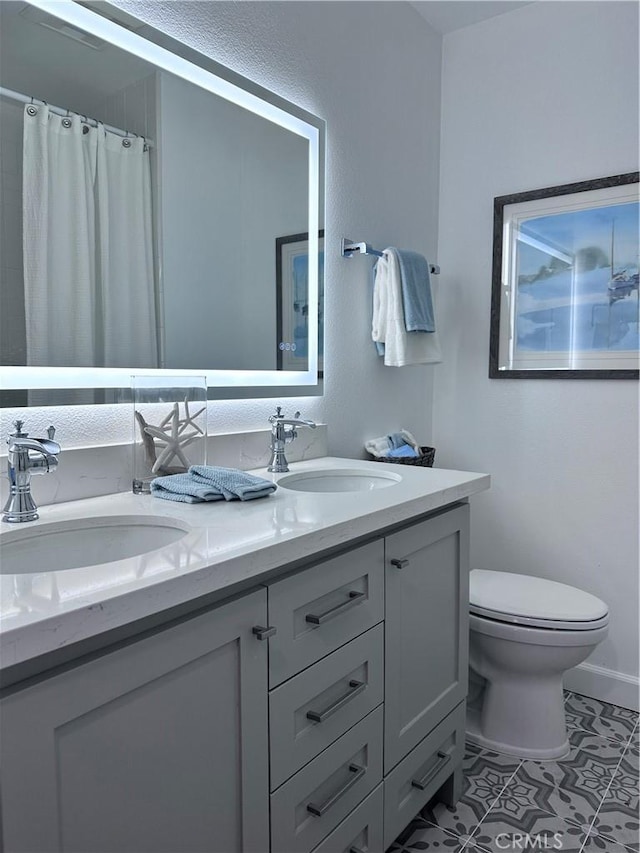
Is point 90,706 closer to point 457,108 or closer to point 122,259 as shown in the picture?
point 122,259

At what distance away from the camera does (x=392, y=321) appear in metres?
1.97

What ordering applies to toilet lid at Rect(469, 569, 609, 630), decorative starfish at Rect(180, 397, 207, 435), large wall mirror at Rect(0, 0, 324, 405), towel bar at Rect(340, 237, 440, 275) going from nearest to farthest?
large wall mirror at Rect(0, 0, 324, 405)
decorative starfish at Rect(180, 397, 207, 435)
toilet lid at Rect(469, 569, 609, 630)
towel bar at Rect(340, 237, 440, 275)

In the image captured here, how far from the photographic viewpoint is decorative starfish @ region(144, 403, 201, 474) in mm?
1306

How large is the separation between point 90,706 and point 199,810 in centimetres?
28

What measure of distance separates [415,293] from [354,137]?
0.54 m

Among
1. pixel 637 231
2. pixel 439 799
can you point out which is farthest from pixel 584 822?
pixel 637 231

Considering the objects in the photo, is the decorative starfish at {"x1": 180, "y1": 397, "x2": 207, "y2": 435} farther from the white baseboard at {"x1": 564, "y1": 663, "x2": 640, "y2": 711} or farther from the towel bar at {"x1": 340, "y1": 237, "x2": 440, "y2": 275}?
the white baseboard at {"x1": 564, "y1": 663, "x2": 640, "y2": 711}

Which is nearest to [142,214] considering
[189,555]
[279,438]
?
[279,438]

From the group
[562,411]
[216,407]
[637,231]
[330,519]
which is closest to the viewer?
[330,519]

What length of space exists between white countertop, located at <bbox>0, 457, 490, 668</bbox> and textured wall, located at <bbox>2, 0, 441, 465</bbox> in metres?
0.37

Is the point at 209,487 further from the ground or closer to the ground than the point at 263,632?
further from the ground

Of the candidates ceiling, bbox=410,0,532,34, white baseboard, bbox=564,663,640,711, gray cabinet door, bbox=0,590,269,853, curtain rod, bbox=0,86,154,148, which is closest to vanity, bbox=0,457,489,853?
gray cabinet door, bbox=0,590,269,853

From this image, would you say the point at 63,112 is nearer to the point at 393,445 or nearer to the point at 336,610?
the point at 336,610

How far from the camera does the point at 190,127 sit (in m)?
1.45
